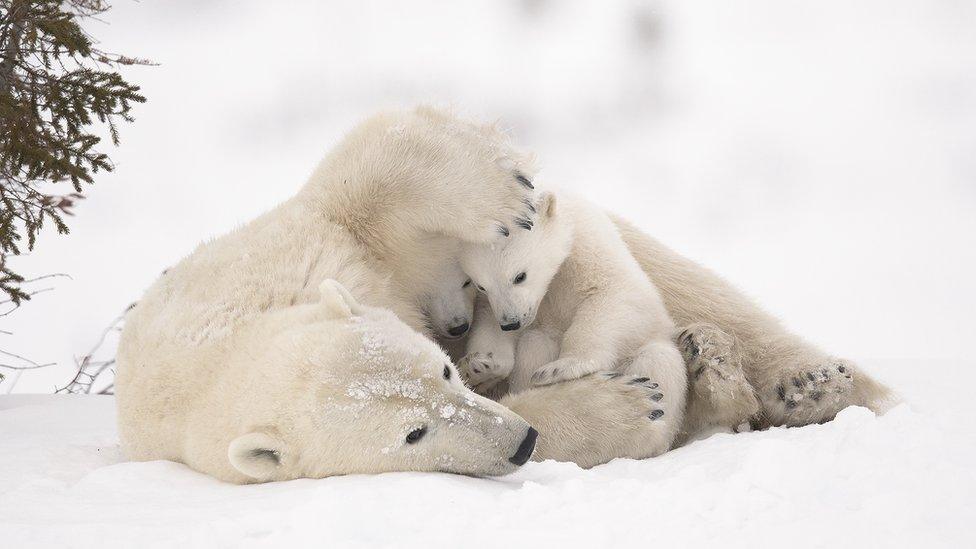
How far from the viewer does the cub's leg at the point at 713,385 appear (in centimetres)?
313

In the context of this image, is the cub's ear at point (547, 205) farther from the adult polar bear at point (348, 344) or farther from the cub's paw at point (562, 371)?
the cub's paw at point (562, 371)

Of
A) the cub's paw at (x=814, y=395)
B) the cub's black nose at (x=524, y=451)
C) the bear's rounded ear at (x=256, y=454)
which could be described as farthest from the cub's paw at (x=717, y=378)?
the bear's rounded ear at (x=256, y=454)

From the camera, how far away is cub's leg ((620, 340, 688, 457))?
2814 millimetres

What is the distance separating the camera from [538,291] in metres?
3.42

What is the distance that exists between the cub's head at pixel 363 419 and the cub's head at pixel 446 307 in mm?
1072

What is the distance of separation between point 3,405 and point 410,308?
3327 mm

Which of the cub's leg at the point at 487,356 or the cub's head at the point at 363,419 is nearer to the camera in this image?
the cub's head at the point at 363,419

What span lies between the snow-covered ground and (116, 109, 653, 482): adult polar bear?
4.0 inches

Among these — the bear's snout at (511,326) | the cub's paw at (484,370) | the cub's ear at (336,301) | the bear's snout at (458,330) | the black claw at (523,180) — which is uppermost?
the black claw at (523,180)

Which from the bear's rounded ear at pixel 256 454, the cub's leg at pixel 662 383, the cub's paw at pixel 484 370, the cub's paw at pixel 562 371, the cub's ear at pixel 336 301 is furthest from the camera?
the cub's paw at pixel 484 370

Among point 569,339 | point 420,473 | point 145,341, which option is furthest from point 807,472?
point 145,341

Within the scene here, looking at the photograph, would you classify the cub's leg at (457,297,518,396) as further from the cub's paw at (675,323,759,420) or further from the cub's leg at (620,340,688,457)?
the cub's paw at (675,323,759,420)

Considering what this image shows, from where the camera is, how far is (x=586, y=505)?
177 centimetres

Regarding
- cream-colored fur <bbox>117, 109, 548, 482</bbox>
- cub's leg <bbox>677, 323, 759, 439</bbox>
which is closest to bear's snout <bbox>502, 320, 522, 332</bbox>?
cream-colored fur <bbox>117, 109, 548, 482</bbox>
